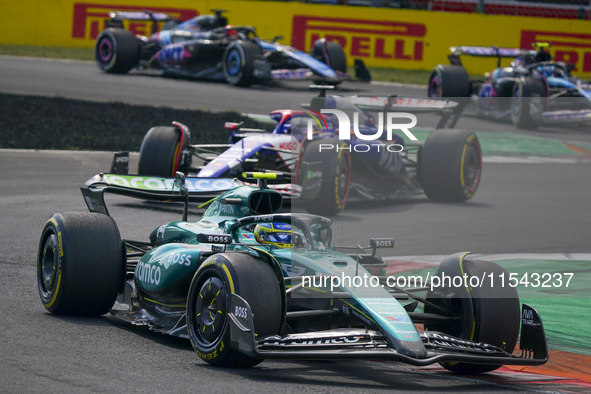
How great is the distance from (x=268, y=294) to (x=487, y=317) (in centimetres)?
149

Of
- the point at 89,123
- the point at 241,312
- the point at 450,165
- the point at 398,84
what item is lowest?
the point at 89,123

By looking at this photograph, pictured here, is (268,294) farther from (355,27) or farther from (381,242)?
(355,27)

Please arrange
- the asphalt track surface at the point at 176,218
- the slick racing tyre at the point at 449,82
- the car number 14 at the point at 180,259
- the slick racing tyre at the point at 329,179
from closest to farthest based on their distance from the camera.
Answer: the asphalt track surface at the point at 176,218 → the car number 14 at the point at 180,259 → the slick racing tyre at the point at 329,179 → the slick racing tyre at the point at 449,82

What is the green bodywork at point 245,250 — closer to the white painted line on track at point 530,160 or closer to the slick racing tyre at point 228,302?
the slick racing tyre at point 228,302

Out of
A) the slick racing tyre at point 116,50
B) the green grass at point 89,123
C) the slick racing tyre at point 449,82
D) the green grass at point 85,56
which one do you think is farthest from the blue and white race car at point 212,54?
the green grass at point 89,123

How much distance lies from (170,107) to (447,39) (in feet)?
35.1

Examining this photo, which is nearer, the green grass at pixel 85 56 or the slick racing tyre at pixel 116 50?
the slick racing tyre at pixel 116 50

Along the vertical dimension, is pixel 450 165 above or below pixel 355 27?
below

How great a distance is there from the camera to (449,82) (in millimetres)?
20266

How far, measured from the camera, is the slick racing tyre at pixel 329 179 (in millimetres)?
10812

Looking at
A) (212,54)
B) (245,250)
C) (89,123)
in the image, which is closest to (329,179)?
(245,250)

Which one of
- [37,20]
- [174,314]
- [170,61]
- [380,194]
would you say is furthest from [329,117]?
[37,20]

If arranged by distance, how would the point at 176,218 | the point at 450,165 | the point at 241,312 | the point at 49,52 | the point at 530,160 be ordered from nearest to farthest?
the point at 241,312, the point at 176,218, the point at 450,165, the point at 530,160, the point at 49,52

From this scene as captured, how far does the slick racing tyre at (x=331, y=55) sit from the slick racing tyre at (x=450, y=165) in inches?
444
